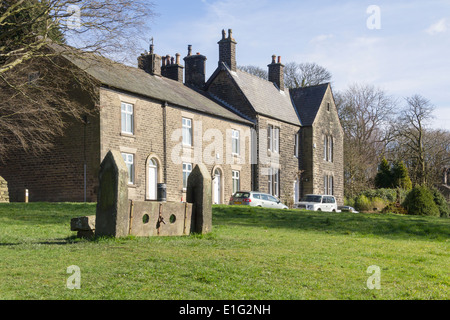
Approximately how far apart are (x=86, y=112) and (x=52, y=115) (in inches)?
74.9

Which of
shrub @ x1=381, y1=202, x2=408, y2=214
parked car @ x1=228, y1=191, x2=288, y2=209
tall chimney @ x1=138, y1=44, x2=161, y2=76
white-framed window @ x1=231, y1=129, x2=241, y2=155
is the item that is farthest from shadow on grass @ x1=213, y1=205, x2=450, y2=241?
tall chimney @ x1=138, y1=44, x2=161, y2=76

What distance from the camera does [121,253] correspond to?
31.8 ft

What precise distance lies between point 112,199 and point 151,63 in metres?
24.9

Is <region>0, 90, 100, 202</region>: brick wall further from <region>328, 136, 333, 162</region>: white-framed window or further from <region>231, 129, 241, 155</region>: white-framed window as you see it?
<region>328, 136, 333, 162</region>: white-framed window

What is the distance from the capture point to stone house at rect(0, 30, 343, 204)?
2717cm

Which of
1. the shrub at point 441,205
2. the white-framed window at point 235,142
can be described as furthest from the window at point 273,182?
the shrub at point 441,205

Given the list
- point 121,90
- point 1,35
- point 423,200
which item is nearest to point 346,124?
point 423,200

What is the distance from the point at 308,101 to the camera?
1813 inches

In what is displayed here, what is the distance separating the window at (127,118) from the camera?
28.1 m

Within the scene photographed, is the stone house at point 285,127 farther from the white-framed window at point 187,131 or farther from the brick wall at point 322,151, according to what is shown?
the white-framed window at point 187,131

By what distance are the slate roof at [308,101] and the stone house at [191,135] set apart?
95mm

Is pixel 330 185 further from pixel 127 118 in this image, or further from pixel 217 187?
pixel 127 118

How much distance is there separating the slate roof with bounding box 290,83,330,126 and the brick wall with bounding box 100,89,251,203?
35.3 feet

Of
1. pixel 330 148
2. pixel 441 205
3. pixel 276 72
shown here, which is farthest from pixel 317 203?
pixel 276 72
